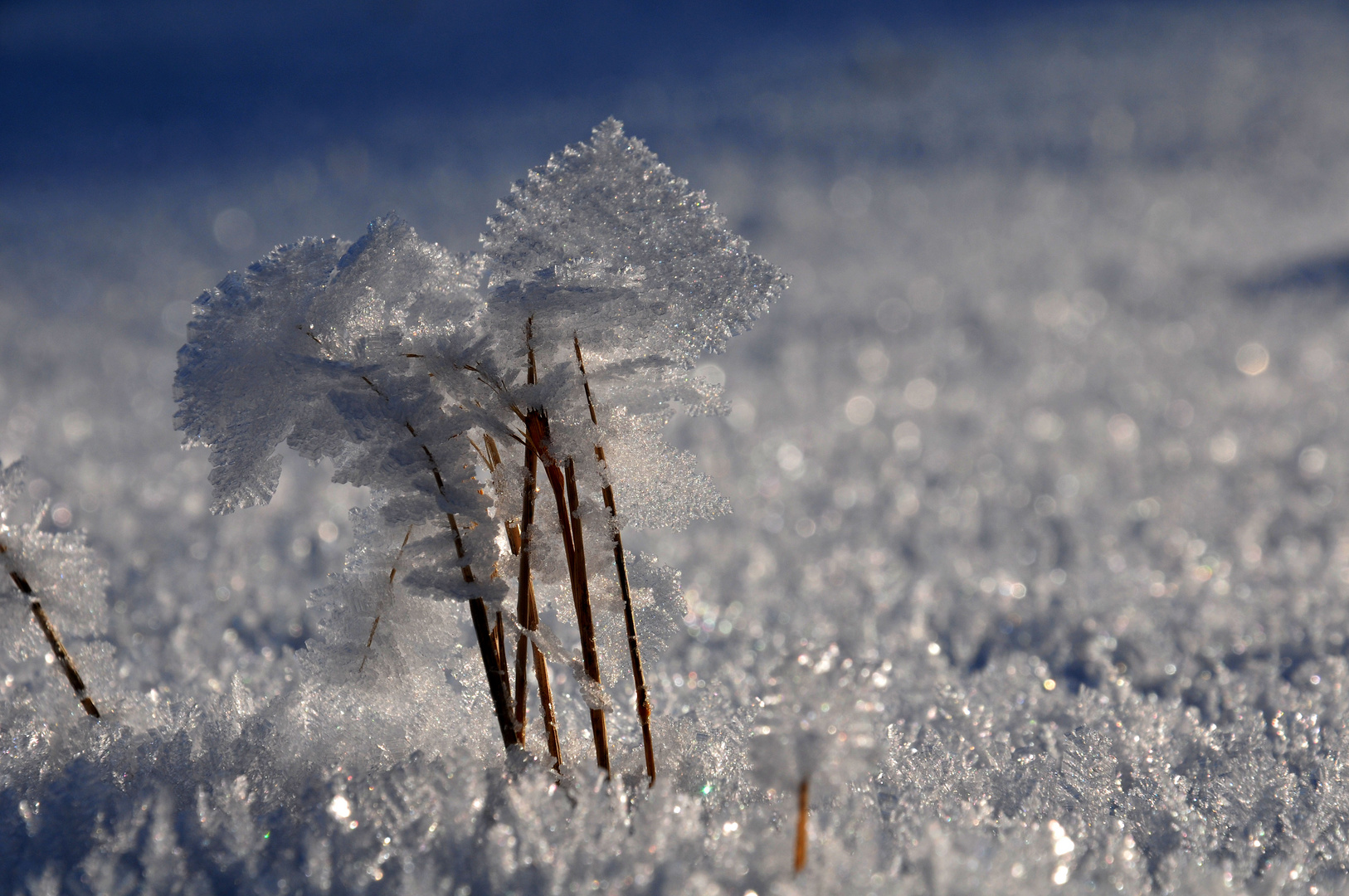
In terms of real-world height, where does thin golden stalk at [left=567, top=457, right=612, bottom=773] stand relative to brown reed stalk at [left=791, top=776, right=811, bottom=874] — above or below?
above

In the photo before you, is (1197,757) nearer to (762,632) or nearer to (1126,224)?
(762,632)

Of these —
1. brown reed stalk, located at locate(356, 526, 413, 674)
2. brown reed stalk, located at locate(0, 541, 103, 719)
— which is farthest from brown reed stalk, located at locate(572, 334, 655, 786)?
brown reed stalk, located at locate(0, 541, 103, 719)

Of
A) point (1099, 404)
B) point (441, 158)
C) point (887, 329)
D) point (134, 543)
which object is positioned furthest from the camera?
point (441, 158)

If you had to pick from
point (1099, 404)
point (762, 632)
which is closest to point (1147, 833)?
point (762, 632)

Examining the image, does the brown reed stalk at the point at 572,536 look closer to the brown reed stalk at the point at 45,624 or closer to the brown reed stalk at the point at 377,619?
the brown reed stalk at the point at 377,619

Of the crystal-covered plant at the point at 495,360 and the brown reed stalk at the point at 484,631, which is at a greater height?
the crystal-covered plant at the point at 495,360

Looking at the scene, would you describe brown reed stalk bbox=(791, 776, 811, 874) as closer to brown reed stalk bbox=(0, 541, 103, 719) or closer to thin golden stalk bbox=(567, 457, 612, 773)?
thin golden stalk bbox=(567, 457, 612, 773)

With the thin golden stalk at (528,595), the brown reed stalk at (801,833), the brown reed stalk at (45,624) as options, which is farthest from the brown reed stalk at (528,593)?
the brown reed stalk at (45,624)

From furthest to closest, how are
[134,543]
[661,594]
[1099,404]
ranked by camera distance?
1. [1099,404]
2. [134,543]
3. [661,594]
